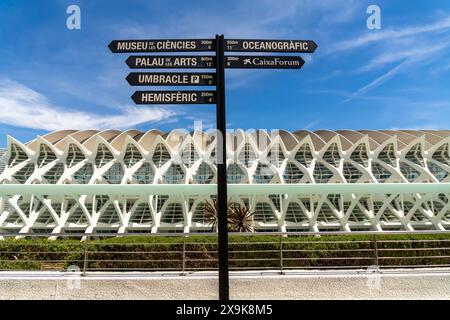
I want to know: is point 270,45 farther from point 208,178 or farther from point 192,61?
point 208,178

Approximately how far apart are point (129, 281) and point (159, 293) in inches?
20.7

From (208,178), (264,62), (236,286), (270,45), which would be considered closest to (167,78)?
(264,62)

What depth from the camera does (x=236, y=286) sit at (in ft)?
16.6

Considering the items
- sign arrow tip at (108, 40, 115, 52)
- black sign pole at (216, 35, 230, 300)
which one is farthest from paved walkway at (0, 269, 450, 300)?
sign arrow tip at (108, 40, 115, 52)

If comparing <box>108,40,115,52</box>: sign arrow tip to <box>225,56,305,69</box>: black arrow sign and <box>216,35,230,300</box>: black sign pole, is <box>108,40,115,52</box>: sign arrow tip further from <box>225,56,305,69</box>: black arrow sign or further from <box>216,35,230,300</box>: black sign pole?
<box>225,56,305,69</box>: black arrow sign

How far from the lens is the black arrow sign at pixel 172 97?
4.23 meters

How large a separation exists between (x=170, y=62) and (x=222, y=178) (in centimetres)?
179

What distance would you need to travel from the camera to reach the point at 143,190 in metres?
5.62

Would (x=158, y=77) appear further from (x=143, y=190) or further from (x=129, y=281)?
(x=129, y=281)

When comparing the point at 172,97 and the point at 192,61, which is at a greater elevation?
the point at 192,61

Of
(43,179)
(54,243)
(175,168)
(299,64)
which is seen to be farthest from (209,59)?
(43,179)

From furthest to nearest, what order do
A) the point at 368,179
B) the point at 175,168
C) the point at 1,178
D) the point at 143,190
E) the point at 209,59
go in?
the point at 175,168 < the point at 368,179 < the point at 1,178 < the point at 143,190 < the point at 209,59

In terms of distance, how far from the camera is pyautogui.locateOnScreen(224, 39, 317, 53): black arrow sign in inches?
171

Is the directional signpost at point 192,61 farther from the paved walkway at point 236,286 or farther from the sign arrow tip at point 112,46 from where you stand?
the paved walkway at point 236,286
